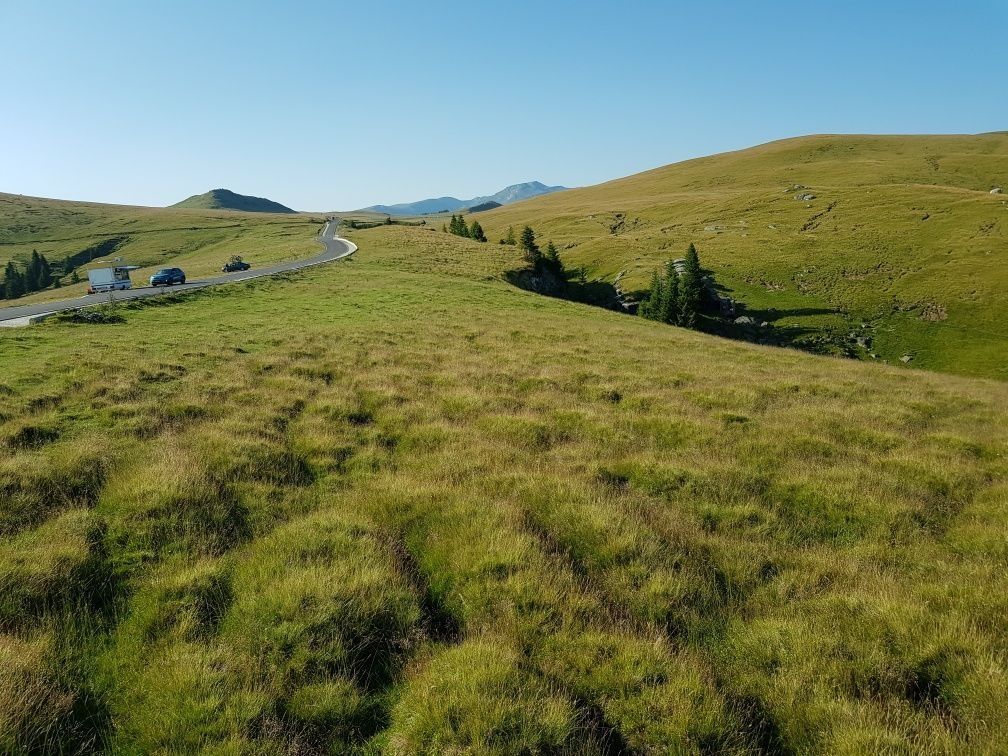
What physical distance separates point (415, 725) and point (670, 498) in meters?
5.56

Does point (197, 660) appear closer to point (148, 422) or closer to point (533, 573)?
point (533, 573)

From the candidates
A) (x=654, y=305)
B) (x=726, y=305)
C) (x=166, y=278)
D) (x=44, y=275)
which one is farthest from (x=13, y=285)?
(x=726, y=305)

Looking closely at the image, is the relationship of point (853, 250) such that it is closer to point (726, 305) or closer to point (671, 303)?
point (726, 305)

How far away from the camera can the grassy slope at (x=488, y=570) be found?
419cm

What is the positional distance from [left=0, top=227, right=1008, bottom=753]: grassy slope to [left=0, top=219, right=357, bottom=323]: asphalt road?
20.5 m

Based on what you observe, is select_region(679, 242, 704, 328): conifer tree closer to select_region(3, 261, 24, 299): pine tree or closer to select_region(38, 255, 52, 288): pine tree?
select_region(3, 261, 24, 299): pine tree

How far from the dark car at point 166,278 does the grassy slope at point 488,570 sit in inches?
1341

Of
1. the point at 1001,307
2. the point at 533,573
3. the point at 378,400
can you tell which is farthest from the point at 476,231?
the point at 533,573

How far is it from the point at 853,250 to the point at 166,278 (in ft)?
351

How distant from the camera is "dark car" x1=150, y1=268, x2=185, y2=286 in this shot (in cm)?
4228

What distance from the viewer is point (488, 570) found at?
606 centimetres

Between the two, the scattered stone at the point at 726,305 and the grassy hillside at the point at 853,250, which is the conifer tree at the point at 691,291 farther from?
the grassy hillside at the point at 853,250

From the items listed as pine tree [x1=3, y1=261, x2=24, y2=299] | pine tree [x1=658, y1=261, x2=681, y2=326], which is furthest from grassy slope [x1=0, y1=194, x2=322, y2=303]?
pine tree [x1=658, y1=261, x2=681, y2=326]

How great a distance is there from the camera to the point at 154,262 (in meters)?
116
